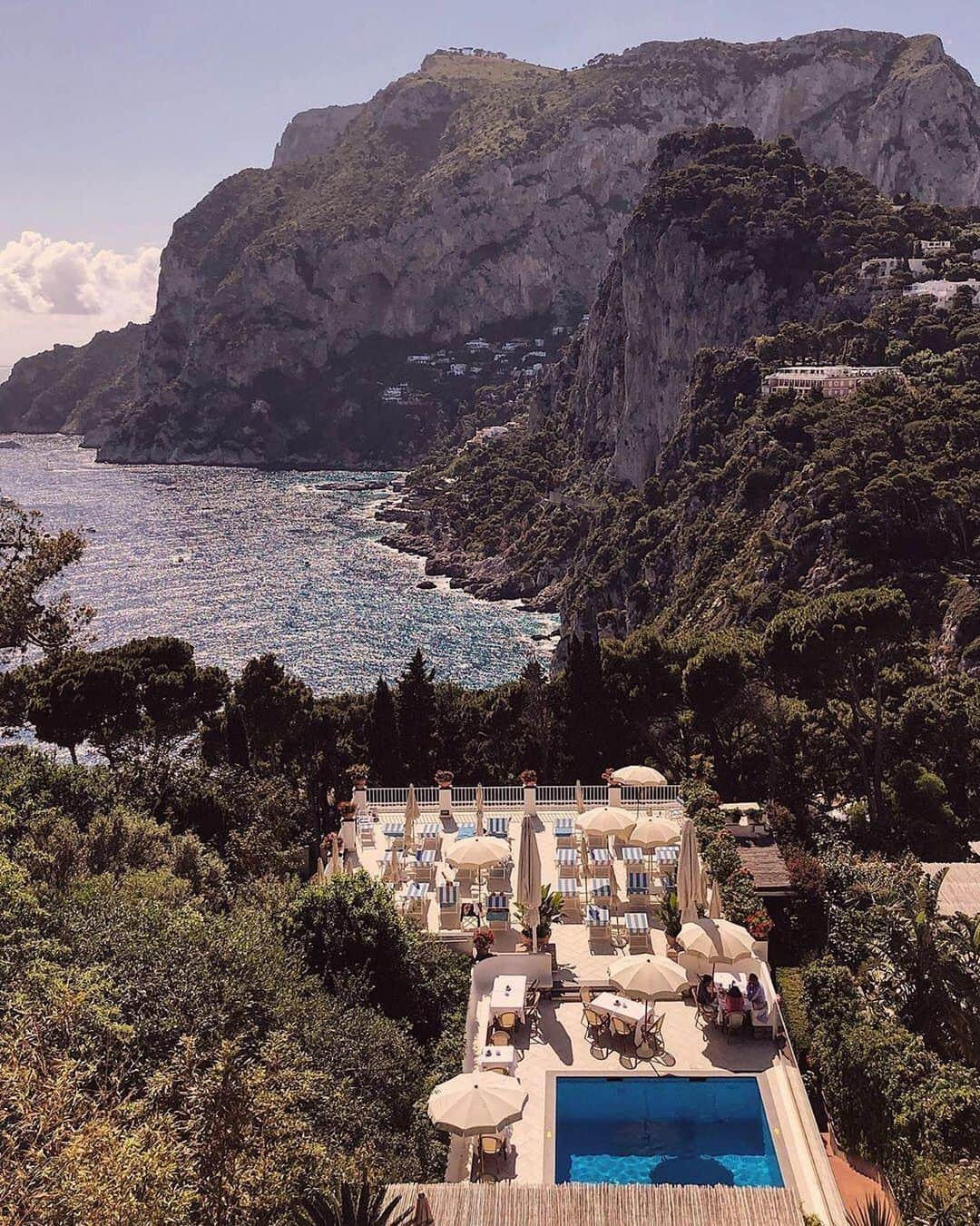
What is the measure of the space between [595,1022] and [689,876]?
3.95m

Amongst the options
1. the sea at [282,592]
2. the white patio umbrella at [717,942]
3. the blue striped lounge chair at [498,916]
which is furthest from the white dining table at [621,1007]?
the sea at [282,592]

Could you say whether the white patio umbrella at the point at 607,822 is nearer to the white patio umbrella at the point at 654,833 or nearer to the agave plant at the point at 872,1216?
the white patio umbrella at the point at 654,833

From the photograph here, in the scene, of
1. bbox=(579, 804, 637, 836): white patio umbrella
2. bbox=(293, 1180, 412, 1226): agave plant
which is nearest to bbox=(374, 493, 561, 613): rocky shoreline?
bbox=(579, 804, 637, 836): white patio umbrella

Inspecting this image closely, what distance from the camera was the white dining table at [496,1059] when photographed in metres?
16.4

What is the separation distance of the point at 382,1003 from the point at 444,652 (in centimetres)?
7102

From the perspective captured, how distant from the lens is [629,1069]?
16.8 m

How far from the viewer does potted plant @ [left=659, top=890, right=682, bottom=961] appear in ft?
66.4

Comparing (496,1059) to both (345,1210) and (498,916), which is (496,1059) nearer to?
(498,916)

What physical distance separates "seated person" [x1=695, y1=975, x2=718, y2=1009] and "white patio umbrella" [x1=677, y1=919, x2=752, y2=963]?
0.38m

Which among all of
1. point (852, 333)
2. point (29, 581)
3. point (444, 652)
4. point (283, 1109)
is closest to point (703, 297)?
point (852, 333)

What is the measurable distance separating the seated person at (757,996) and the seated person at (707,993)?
593 millimetres

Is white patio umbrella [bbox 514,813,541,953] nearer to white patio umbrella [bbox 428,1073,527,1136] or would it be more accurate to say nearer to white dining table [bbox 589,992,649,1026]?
white dining table [bbox 589,992,649,1026]

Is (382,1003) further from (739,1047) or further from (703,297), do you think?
(703,297)

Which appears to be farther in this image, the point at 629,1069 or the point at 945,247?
the point at 945,247
